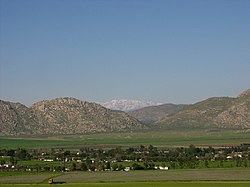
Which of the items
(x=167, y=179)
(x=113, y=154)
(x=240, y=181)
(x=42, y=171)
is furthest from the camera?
(x=113, y=154)

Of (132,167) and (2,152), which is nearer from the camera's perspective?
(132,167)

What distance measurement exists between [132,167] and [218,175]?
3040 centimetres

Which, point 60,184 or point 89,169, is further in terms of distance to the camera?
point 89,169

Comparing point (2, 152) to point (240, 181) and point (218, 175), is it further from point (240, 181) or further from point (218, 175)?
point (240, 181)

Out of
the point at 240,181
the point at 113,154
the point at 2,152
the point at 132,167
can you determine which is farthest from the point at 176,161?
the point at 2,152

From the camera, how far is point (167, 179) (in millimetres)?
91875

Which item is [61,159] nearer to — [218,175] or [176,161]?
[176,161]

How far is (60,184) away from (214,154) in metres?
83.0

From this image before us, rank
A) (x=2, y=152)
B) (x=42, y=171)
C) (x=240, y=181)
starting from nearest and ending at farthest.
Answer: (x=240, y=181), (x=42, y=171), (x=2, y=152)

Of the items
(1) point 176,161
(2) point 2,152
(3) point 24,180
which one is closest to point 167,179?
(3) point 24,180

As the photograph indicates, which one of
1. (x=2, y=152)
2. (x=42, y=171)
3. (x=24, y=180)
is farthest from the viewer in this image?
(x=2, y=152)

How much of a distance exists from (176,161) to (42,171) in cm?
3518

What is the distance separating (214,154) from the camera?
162750 millimetres

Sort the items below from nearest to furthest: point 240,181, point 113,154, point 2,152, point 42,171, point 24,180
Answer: point 240,181
point 24,180
point 42,171
point 113,154
point 2,152
